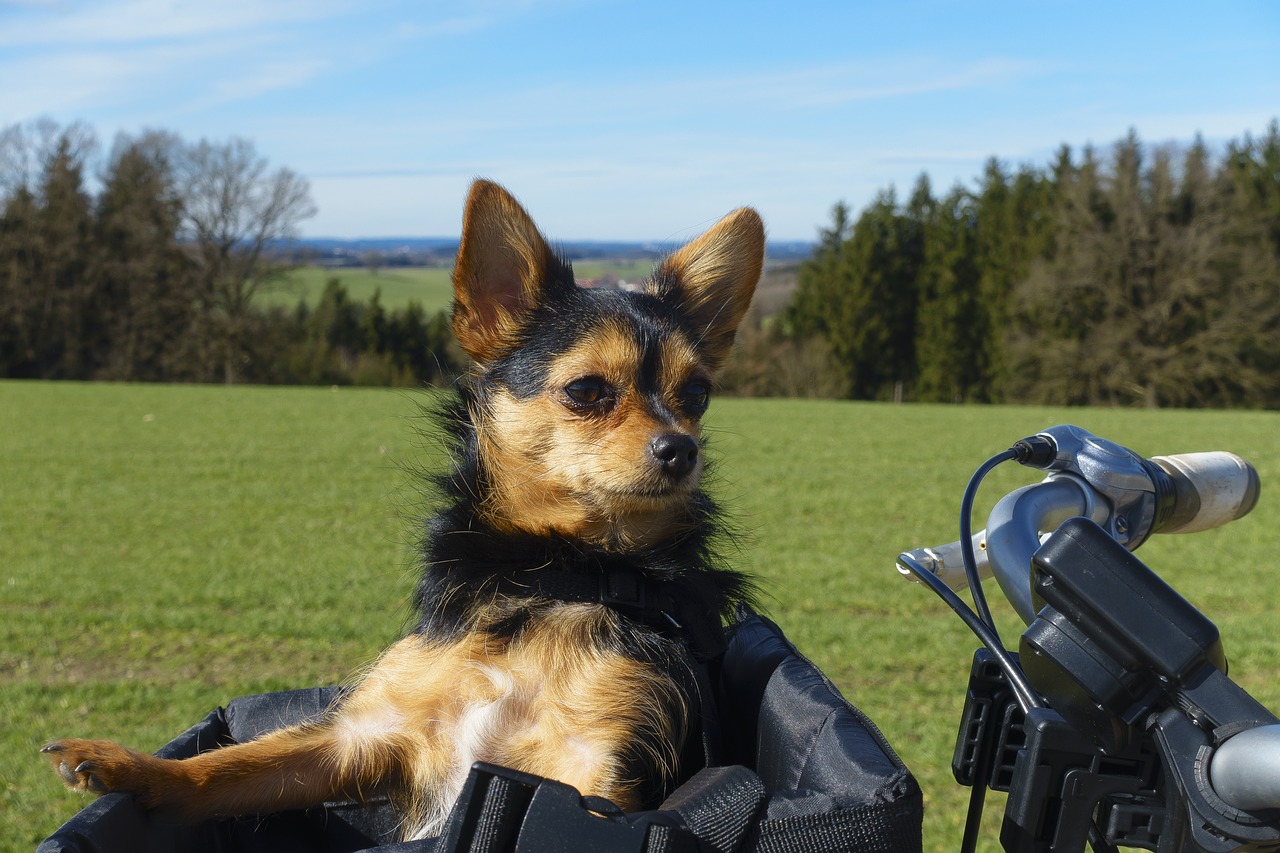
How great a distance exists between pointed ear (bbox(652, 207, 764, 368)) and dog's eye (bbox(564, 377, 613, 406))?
0.43 meters

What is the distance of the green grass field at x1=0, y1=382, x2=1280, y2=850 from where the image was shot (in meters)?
5.83

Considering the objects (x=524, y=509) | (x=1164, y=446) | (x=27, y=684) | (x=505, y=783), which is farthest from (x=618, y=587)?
(x=1164, y=446)

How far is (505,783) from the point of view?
154cm

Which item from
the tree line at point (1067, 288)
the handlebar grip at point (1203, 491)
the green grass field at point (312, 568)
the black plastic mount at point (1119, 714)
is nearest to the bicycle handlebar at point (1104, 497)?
the handlebar grip at point (1203, 491)

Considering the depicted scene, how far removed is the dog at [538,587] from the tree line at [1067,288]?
41100 millimetres

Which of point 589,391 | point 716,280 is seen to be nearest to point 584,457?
point 589,391

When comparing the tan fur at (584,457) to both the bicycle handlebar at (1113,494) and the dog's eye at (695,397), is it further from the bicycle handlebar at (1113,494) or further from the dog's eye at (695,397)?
the bicycle handlebar at (1113,494)

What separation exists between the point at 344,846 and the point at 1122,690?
6.90ft

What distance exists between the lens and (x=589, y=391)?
8.63 ft

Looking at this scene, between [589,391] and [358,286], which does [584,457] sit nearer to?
[589,391]

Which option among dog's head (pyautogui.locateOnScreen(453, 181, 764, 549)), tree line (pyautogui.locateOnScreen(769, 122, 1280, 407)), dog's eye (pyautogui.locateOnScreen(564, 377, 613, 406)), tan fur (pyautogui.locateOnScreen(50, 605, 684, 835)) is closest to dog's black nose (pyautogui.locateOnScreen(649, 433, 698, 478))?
dog's head (pyautogui.locateOnScreen(453, 181, 764, 549))

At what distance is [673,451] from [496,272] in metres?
0.74

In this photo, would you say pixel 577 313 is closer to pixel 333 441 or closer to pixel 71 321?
pixel 333 441

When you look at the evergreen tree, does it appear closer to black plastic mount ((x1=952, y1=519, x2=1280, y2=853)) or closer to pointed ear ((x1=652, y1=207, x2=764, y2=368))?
pointed ear ((x1=652, y1=207, x2=764, y2=368))
